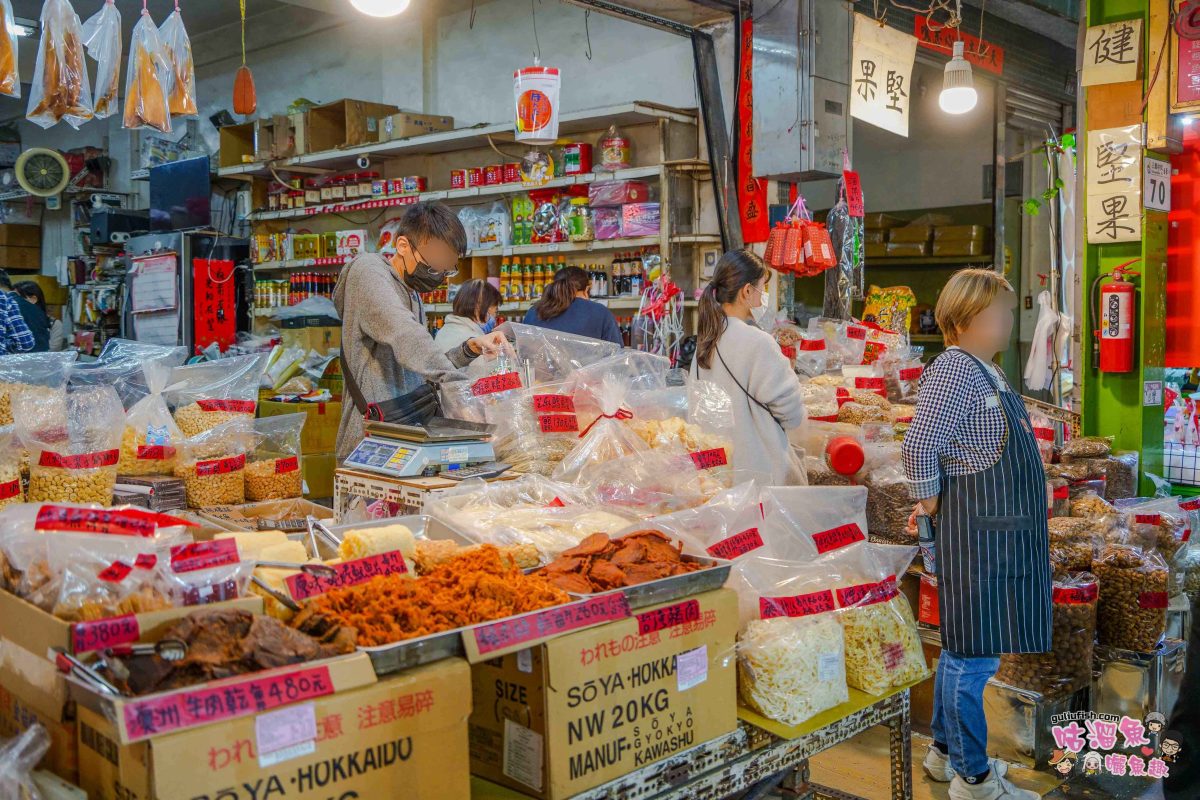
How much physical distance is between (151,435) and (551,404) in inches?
53.7

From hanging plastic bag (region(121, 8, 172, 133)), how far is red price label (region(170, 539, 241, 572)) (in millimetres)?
2565

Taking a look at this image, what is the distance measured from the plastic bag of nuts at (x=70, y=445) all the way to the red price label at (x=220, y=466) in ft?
1.02

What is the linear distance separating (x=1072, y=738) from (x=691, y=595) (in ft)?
7.65

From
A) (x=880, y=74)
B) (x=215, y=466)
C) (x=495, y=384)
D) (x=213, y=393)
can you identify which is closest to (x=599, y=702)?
(x=495, y=384)

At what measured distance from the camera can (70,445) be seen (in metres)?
2.94

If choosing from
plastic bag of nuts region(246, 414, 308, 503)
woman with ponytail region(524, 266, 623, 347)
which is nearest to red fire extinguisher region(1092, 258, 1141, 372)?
woman with ponytail region(524, 266, 623, 347)

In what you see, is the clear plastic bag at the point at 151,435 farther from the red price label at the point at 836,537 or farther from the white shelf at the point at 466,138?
the white shelf at the point at 466,138

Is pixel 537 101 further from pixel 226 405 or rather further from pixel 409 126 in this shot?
pixel 409 126

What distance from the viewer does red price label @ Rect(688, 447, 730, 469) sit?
2.97m

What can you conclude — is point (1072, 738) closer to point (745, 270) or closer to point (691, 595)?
point (745, 270)

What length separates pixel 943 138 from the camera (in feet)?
32.6

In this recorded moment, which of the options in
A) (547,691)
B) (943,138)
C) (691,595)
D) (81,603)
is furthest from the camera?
(943,138)

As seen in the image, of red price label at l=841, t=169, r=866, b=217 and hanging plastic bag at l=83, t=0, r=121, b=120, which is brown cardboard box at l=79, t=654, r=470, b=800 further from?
red price label at l=841, t=169, r=866, b=217

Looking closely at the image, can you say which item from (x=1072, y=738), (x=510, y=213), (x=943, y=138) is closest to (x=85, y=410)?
(x=1072, y=738)
